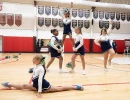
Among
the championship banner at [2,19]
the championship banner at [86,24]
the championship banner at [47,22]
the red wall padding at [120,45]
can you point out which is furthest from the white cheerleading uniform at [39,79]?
the red wall padding at [120,45]

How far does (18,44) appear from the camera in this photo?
11711 millimetres

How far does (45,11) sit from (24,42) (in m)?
2.47

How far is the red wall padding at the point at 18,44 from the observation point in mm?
11555

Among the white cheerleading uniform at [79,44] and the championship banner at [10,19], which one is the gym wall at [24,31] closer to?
the championship banner at [10,19]

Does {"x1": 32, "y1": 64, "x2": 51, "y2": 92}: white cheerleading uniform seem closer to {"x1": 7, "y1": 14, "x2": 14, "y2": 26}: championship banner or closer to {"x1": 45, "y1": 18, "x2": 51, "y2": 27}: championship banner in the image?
{"x1": 7, "y1": 14, "x2": 14, "y2": 26}: championship banner

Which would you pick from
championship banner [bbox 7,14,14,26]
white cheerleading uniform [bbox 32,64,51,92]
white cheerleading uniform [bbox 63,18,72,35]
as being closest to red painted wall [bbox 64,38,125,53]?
championship banner [bbox 7,14,14,26]

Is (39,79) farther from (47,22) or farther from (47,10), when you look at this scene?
(47,10)

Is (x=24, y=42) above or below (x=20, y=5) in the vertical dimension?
below

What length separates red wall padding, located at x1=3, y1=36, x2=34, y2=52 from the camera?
11.6 metres

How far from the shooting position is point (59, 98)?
8.45 ft

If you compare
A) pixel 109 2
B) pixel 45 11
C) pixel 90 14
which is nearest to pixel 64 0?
pixel 45 11

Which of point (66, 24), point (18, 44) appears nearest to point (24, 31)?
point (18, 44)

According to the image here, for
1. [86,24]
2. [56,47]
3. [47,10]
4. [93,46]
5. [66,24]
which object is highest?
[47,10]

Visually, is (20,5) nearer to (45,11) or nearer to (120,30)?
(45,11)
